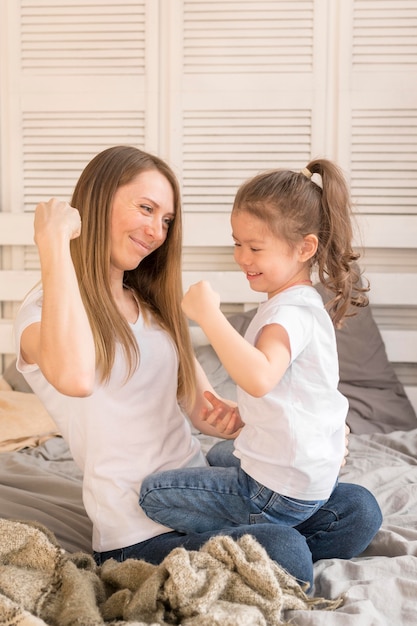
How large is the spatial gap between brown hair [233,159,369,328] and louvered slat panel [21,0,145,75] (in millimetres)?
1814

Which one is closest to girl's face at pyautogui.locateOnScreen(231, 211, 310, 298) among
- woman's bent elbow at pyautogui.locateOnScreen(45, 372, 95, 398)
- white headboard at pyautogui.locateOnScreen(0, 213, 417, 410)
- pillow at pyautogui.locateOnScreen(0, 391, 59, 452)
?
woman's bent elbow at pyautogui.locateOnScreen(45, 372, 95, 398)

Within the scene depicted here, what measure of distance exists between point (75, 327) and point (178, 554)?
38cm

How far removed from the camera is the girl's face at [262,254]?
1463 millimetres

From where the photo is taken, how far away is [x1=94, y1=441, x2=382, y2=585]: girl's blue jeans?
131 cm

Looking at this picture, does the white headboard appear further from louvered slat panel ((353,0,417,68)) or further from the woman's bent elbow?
the woman's bent elbow

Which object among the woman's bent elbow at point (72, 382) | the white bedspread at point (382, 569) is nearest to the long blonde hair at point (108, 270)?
the woman's bent elbow at point (72, 382)

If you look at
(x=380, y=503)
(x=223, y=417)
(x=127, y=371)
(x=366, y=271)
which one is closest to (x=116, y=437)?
(x=127, y=371)

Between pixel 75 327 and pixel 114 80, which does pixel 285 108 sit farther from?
pixel 75 327

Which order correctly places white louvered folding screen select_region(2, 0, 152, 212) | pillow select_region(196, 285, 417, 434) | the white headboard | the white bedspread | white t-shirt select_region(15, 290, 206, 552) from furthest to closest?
1. white louvered folding screen select_region(2, 0, 152, 212)
2. the white headboard
3. pillow select_region(196, 285, 417, 434)
4. white t-shirt select_region(15, 290, 206, 552)
5. the white bedspread

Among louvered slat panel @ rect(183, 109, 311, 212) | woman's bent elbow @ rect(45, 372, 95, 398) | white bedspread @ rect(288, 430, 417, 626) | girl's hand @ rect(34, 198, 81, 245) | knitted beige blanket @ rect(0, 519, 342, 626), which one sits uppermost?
louvered slat panel @ rect(183, 109, 311, 212)

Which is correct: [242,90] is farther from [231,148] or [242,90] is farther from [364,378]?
[364,378]

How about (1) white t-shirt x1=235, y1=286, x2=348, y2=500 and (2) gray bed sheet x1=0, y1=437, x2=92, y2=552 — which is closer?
(1) white t-shirt x1=235, y1=286, x2=348, y2=500

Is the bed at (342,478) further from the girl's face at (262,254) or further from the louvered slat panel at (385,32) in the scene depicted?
the louvered slat panel at (385,32)

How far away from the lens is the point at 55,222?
1.32 m
